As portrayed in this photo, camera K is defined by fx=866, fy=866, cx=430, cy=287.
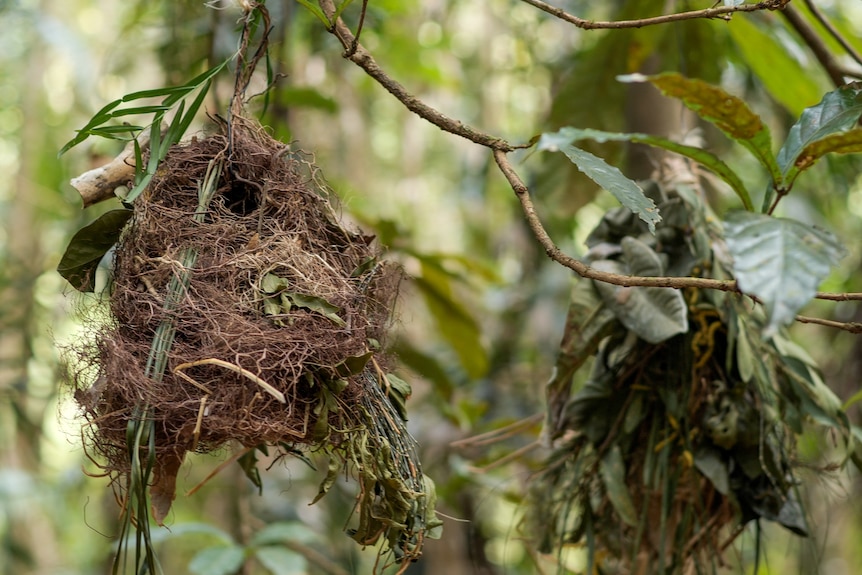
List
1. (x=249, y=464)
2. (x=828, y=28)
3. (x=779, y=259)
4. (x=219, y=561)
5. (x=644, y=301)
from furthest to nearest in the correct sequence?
(x=219, y=561) → (x=828, y=28) → (x=644, y=301) → (x=249, y=464) → (x=779, y=259)

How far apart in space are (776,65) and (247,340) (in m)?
1.24

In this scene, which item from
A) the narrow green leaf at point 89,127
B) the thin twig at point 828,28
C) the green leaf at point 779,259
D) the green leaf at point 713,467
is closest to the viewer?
the green leaf at point 779,259

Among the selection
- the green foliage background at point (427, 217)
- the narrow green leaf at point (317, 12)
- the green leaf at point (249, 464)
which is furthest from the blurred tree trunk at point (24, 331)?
the narrow green leaf at point (317, 12)

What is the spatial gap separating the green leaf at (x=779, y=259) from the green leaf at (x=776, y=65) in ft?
3.21

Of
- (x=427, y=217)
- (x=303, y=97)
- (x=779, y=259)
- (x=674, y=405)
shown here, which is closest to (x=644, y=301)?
(x=674, y=405)

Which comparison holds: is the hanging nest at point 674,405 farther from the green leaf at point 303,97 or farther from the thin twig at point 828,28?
the green leaf at point 303,97

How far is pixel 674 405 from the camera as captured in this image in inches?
47.8

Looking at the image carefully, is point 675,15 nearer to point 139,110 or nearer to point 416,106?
point 416,106

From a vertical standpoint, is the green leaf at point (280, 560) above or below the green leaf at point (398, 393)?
below

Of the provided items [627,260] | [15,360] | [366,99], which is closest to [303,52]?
[366,99]

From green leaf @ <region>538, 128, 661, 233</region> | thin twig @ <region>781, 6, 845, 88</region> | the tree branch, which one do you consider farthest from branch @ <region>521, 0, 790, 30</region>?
thin twig @ <region>781, 6, 845, 88</region>

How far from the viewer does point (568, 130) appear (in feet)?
2.88

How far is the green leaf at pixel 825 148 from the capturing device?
0.85 m

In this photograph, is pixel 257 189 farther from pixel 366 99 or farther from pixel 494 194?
pixel 366 99
